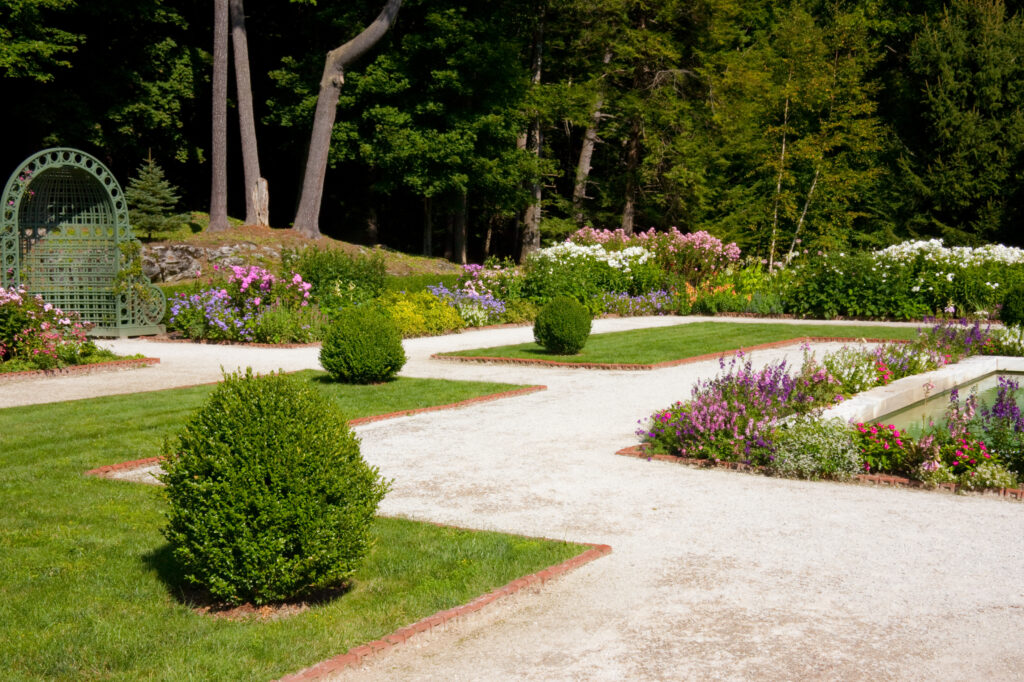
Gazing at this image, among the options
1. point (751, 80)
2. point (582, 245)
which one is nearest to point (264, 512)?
point (582, 245)

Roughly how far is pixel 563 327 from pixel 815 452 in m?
7.00

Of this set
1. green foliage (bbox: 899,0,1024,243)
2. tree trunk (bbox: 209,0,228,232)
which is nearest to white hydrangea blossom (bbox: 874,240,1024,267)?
green foliage (bbox: 899,0,1024,243)

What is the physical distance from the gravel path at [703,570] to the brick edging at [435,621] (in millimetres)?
49

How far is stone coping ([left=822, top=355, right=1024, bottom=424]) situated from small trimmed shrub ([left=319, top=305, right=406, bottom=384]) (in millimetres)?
5519

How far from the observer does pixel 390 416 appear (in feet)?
31.4

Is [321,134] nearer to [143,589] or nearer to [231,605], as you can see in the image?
[143,589]

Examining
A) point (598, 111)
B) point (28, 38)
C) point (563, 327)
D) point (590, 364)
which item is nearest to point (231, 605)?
point (590, 364)

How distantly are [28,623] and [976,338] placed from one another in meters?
13.7

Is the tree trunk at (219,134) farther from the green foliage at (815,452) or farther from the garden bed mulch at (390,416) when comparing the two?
the green foliage at (815,452)

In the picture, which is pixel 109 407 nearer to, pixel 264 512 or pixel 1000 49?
pixel 264 512

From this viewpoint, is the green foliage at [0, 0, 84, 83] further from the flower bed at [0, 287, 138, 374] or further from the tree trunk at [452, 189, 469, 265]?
the tree trunk at [452, 189, 469, 265]

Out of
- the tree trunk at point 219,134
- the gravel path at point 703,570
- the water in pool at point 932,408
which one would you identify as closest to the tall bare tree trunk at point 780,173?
the tree trunk at point 219,134

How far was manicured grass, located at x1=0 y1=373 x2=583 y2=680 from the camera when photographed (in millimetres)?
3732

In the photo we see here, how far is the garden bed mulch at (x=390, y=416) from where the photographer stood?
23.5ft
